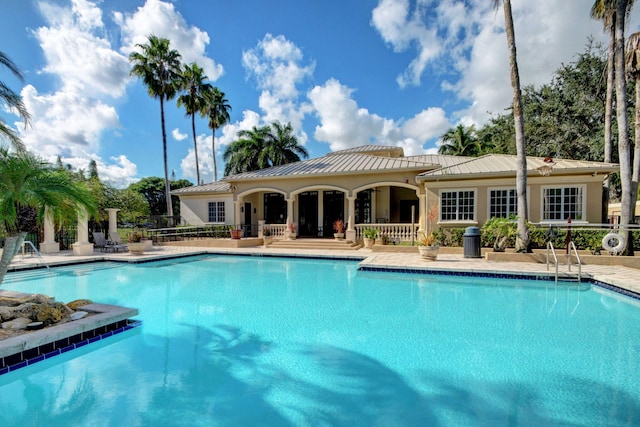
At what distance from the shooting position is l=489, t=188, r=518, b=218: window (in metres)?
14.8

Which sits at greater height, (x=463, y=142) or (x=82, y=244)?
(x=463, y=142)

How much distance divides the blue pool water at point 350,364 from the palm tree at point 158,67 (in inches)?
776

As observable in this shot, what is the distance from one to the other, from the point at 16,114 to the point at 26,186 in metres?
6.63

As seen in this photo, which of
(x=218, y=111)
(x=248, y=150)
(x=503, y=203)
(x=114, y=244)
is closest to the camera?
(x=503, y=203)

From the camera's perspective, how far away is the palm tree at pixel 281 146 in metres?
A: 33.1

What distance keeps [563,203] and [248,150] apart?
2675cm

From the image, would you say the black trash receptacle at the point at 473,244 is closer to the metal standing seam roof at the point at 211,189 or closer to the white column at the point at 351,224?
the white column at the point at 351,224

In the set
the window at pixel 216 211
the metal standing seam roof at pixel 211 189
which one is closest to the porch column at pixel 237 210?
the metal standing seam roof at pixel 211 189

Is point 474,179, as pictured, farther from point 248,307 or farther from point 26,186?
point 26,186

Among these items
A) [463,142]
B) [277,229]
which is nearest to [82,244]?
[277,229]

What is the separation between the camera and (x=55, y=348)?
4941 mm

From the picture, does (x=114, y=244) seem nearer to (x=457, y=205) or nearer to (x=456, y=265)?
(x=456, y=265)

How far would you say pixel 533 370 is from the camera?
181 inches

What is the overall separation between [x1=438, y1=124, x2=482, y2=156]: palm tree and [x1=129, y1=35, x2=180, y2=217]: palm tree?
28594 millimetres
